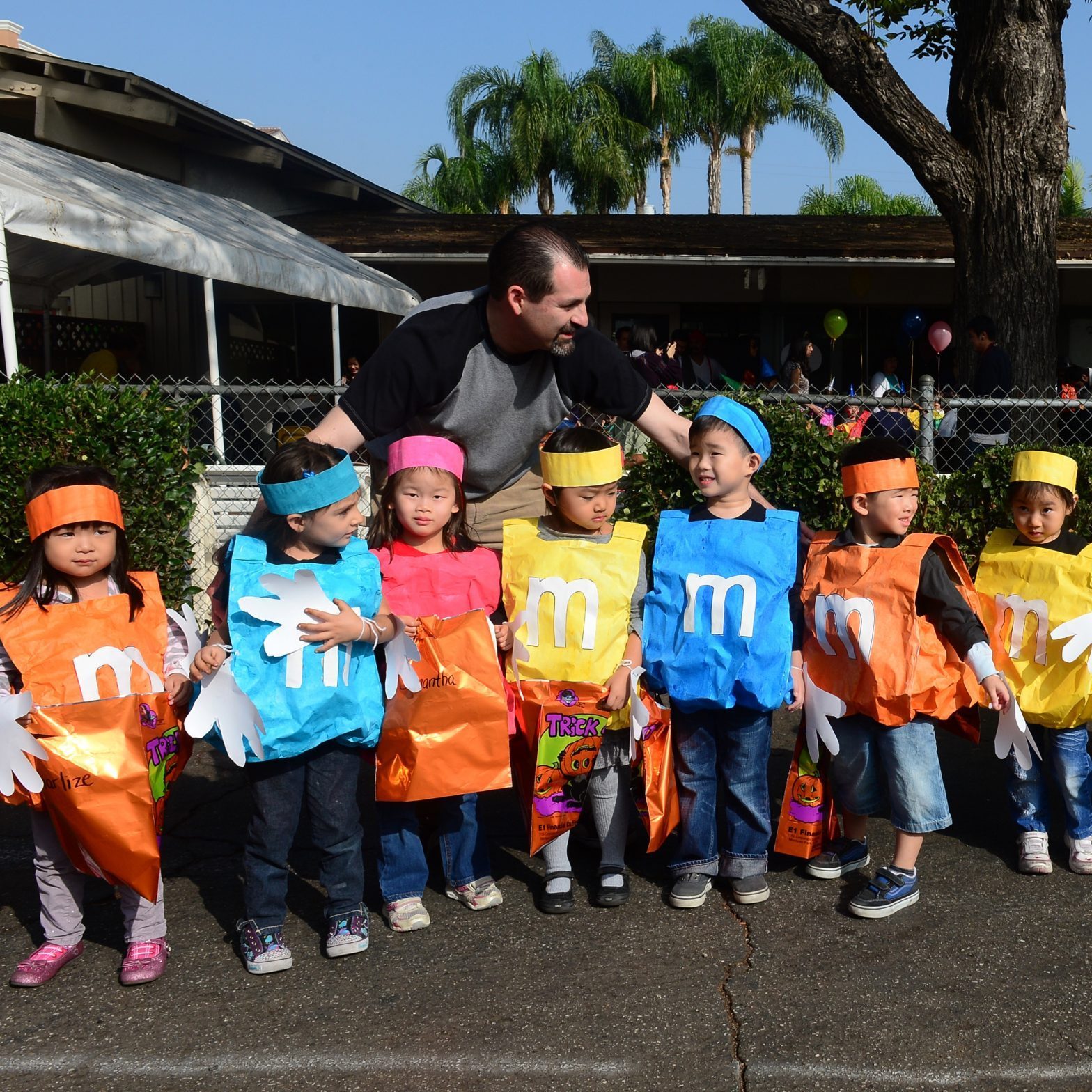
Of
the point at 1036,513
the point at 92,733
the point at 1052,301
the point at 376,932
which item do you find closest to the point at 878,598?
the point at 1036,513

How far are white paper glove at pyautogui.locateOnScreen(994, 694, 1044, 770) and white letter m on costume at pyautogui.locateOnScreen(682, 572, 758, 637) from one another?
34.0 inches

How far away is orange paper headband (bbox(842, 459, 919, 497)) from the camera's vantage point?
11.8ft

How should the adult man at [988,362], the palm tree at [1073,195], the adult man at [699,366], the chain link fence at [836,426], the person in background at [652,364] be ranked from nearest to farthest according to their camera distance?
1. the chain link fence at [836,426]
2. the adult man at [988,362]
3. the person in background at [652,364]
4. the adult man at [699,366]
5. the palm tree at [1073,195]

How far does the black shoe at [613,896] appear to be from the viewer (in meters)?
3.62

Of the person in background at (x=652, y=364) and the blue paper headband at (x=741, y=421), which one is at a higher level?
the person in background at (x=652, y=364)

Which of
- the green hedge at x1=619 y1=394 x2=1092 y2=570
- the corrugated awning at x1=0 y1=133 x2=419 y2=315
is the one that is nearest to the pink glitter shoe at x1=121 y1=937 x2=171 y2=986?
the green hedge at x1=619 y1=394 x2=1092 y2=570

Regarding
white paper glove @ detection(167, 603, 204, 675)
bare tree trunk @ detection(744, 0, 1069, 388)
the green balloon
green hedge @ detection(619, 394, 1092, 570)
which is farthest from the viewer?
the green balloon

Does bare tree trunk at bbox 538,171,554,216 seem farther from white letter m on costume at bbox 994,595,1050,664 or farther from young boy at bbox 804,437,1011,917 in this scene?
young boy at bbox 804,437,1011,917

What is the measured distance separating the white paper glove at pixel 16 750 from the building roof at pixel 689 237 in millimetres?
11983

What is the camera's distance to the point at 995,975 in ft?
10.3

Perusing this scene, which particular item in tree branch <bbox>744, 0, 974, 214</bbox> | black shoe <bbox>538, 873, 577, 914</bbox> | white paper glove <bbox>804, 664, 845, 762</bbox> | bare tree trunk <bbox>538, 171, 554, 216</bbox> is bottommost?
black shoe <bbox>538, 873, 577, 914</bbox>

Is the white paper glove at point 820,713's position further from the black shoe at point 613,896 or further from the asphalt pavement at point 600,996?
the black shoe at point 613,896

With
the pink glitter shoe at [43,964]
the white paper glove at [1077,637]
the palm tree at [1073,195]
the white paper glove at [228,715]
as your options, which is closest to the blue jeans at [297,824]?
the white paper glove at [228,715]

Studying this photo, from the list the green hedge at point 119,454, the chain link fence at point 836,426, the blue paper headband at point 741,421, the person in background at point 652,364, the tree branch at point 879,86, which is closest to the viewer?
the blue paper headband at point 741,421
